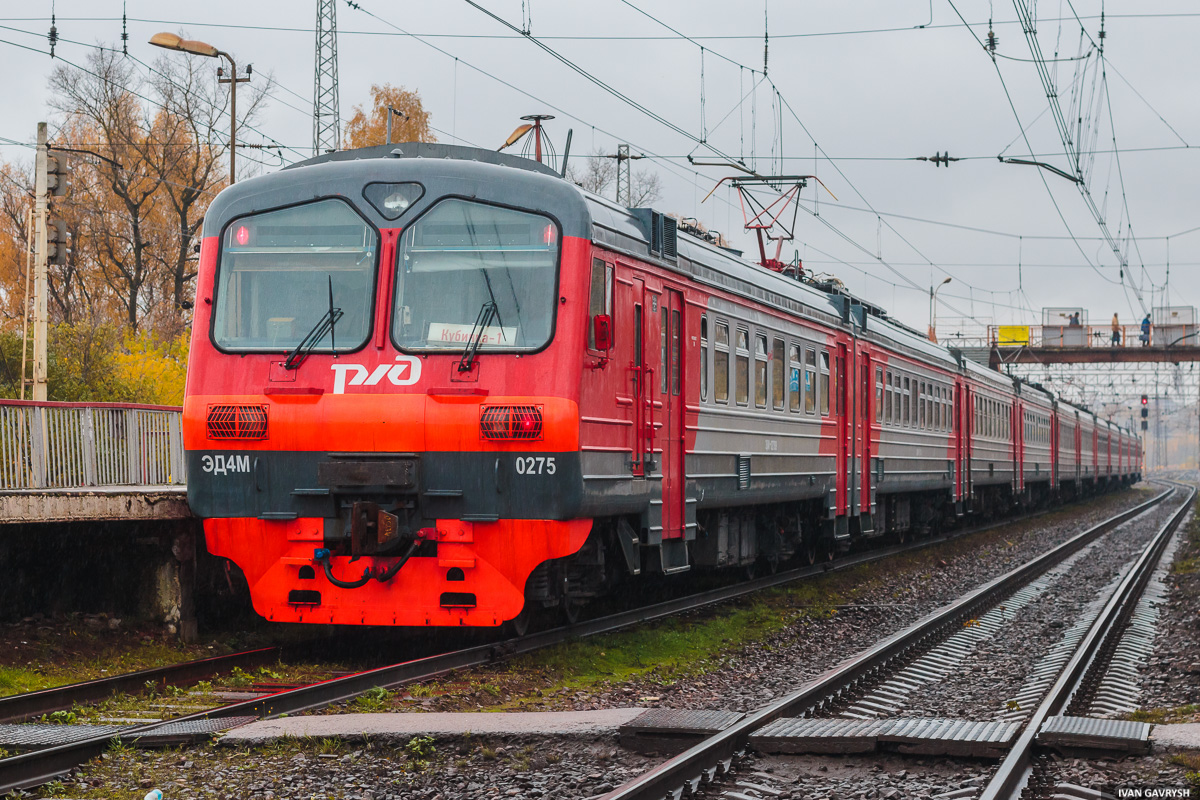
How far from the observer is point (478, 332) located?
365 inches

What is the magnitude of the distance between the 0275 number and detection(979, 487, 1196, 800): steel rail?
338 centimetres

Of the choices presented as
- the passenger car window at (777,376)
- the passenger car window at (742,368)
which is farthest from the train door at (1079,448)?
the passenger car window at (742,368)

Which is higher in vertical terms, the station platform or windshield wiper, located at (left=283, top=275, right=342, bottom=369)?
windshield wiper, located at (left=283, top=275, right=342, bottom=369)

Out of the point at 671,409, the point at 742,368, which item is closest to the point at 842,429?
the point at 742,368

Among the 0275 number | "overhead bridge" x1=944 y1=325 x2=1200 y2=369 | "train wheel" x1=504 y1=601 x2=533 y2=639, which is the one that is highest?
"overhead bridge" x1=944 y1=325 x2=1200 y2=369

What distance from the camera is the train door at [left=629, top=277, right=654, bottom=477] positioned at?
10.6m

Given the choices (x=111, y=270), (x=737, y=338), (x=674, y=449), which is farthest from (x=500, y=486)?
(x=111, y=270)

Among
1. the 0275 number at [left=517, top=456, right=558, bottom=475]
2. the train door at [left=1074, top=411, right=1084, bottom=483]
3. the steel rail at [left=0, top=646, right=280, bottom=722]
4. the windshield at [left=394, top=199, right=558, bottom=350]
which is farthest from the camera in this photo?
the train door at [left=1074, top=411, right=1084, bottom=483]

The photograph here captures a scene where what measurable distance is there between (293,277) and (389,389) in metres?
1.15

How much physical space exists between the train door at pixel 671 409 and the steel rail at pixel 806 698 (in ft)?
6.44

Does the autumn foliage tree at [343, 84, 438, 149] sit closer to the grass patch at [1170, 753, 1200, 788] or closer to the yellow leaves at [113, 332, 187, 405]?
the yellow leaves at [113, 332, 187, 405]

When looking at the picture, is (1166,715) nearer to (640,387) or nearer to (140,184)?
(640,387)

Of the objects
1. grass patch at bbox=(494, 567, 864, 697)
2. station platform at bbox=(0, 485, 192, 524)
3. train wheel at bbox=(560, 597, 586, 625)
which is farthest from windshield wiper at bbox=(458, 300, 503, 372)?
station platform at bbox=(0, 485, 192, 524)

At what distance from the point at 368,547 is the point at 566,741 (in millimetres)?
2501
